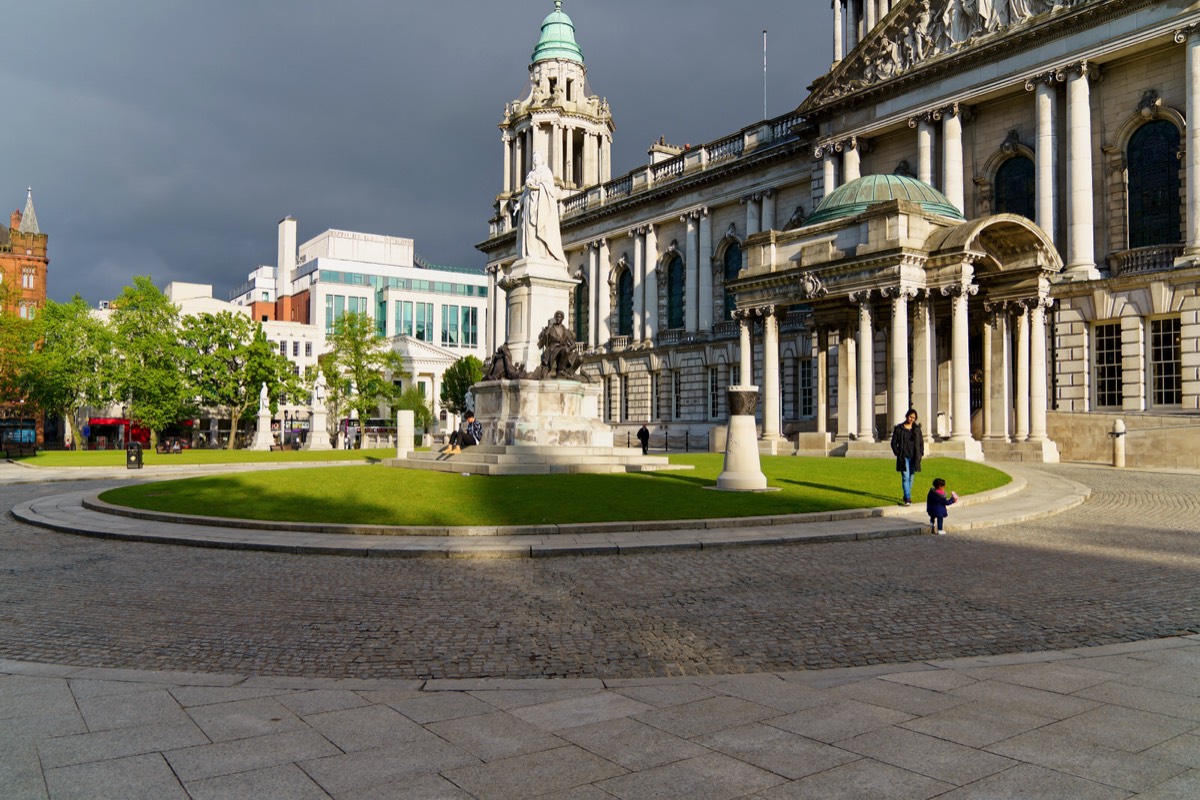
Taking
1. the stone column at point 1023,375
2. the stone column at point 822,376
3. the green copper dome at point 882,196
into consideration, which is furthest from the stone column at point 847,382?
the stone column at point 1023,375

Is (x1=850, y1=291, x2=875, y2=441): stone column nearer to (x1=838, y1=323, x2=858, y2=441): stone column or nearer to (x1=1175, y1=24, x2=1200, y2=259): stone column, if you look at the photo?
(x1=838, y1=323, x2=858, y2=441): stone column

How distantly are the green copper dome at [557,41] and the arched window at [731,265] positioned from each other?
3349 centimetres

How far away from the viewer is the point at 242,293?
444ft

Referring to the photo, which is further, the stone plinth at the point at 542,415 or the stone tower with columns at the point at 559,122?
the stone tower with columns at the point at 559,122

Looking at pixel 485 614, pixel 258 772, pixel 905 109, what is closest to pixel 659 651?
pixel 485 614

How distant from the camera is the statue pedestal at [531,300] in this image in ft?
88.3

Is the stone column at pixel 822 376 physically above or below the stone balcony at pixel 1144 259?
below

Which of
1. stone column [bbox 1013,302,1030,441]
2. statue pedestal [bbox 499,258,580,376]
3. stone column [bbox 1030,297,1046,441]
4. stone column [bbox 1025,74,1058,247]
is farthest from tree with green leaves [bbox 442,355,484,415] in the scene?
stone column [bbox 1030,297,1046,441]

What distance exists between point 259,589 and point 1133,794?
914 centimetres

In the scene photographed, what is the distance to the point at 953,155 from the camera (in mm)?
40375

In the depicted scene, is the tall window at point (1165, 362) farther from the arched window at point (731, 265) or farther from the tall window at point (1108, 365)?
the arched window at point (731, 265)

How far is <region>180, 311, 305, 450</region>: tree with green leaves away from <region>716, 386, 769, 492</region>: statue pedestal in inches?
2369

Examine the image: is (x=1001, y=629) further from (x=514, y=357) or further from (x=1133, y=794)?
(x=514, y=357)

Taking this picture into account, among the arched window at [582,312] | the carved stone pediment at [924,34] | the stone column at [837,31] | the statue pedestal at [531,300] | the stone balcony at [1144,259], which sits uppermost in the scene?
the stone column at [837,31]
